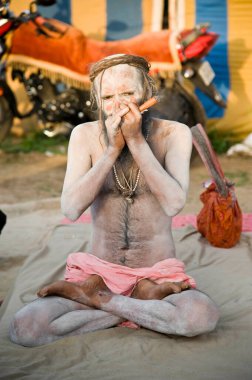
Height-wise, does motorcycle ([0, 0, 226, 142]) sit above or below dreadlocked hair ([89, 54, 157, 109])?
below

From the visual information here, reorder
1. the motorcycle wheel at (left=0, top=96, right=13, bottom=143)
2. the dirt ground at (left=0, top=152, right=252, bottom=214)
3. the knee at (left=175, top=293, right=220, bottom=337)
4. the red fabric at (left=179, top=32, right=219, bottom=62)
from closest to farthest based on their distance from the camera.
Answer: the knee at (left=175, top=293, right=220, bottom=337) < the dirt ground at (left=0, top=152, right=252, bottom=214) < the red fabric at (left=179, top=32, right=219, bottom=62) < the motorcycle wheel at (left=0, top=96, right=13, bottom=143)

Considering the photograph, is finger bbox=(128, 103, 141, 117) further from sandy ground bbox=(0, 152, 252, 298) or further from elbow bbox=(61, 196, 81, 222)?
sandy ground bbox=(0, 152, 252, 298)

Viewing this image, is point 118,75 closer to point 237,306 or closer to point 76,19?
point 237,306

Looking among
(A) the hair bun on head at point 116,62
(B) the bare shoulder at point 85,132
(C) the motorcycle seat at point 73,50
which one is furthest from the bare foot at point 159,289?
(C) the motorcycle seat at point 73,50

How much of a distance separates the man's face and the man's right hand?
72 millimetres

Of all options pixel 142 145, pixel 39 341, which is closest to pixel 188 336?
pixel 39 341

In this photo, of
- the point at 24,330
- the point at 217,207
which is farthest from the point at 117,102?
the point at 217,207

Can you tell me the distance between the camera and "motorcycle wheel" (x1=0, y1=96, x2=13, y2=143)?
834 cm

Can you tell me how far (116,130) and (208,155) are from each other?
61.2 inches

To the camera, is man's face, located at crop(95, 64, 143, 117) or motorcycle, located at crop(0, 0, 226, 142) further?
motorcycle, located at crop(0, 0, 226, 142)

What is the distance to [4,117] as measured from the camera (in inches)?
329

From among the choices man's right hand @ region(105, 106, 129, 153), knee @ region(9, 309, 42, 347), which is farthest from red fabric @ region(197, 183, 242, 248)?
knee @ region(9, 309, 42, 347)

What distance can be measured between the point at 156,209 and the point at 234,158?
16.1 ft

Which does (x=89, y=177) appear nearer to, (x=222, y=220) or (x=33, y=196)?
(x=222, y=220)
